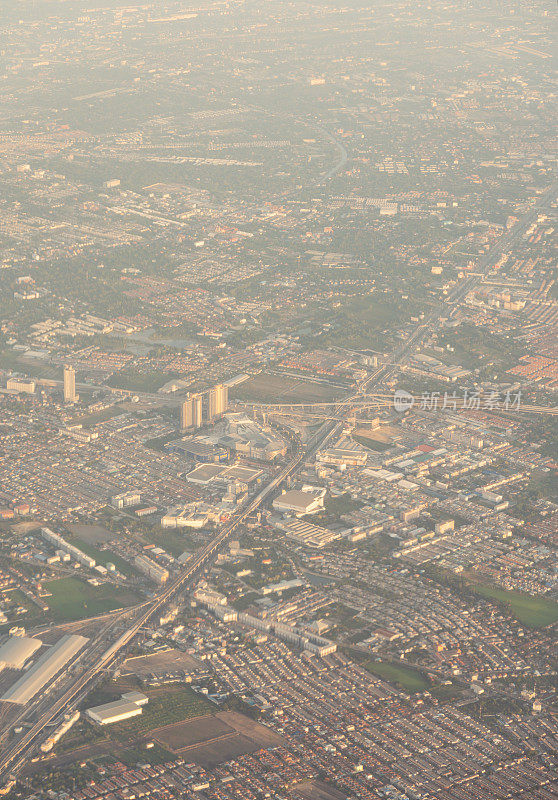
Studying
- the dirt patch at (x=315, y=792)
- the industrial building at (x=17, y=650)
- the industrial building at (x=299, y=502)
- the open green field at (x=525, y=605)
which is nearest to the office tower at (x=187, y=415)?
the industrial building at (x=299, y=502)

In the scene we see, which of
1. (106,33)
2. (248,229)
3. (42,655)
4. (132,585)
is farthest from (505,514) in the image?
(106,33)

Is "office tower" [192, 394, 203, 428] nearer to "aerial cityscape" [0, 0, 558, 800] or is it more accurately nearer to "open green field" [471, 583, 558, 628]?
"aerial cityscape" [0, 0, 558, 800]

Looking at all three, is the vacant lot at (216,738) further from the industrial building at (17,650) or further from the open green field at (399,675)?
the industrial building at (17,650)

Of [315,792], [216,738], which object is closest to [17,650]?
[216,738]

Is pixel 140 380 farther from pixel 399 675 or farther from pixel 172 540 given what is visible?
pixel 399 675

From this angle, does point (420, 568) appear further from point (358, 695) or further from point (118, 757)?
point (118, 757)

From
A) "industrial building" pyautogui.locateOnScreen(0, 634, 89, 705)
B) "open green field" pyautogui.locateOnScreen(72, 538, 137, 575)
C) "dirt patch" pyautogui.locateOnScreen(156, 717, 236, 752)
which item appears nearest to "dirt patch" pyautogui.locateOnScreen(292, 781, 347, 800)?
"dirt patch" pyautogui.locateOnScreen(156, 717, 236, 752)
